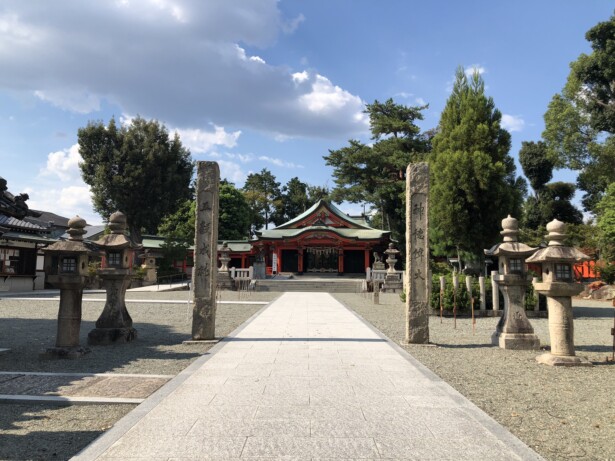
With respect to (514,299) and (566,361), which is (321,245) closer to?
(514,299)

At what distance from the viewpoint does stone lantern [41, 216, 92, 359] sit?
7543mm

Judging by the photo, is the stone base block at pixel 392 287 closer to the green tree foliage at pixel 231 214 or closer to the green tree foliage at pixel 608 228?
the green tree foliage at pixel 608 228

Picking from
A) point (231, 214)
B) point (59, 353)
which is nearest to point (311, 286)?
point (231, 214)

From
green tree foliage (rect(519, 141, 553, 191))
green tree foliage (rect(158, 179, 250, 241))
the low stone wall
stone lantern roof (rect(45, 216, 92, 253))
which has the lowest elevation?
the low stone wall

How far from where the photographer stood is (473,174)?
17203mm

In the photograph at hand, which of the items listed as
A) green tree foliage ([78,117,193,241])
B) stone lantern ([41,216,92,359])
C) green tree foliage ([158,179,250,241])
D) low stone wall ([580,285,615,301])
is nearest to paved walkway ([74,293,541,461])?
stone lantern ([41,216,92,359])

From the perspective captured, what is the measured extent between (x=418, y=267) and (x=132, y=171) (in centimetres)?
3573

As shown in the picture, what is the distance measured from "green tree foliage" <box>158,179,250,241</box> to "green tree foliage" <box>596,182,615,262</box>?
31.8 metres

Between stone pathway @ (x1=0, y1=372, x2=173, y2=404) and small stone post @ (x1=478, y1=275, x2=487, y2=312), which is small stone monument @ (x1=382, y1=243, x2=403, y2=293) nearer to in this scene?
small stone post @ (x1=478, y1=275, x2=487, y2=312)

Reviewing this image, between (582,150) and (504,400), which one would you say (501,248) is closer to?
(504,400)

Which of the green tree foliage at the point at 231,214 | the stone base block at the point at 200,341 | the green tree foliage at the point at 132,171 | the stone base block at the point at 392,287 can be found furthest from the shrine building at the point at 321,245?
the stone base block at the point at 200,341

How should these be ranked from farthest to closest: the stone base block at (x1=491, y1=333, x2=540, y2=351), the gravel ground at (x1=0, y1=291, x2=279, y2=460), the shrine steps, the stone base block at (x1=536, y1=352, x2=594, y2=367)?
1. the shrine steps
2. the stone base block at (x1=491, y1=333, x2=540, y2=351)
3. the stone base block at (x1=536, y1=352, x2=594, y2=367)
4. the gravel ground at (x1=0, y1=291, x2=279, y2=460)

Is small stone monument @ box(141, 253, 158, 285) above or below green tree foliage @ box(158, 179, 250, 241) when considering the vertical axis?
below

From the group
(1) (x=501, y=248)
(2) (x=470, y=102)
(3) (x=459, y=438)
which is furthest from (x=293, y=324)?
(2) (x=470, y=102)
